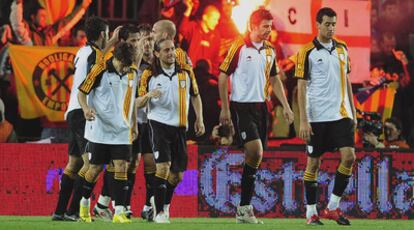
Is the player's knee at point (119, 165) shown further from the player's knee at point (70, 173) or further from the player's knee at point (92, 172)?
the player's knee at point (70, 173)

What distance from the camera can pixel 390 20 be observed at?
21.1 meters

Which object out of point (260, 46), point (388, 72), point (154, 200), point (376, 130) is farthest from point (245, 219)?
point (388, 72)

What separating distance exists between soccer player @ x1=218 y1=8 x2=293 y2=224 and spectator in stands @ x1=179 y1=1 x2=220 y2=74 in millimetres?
6180

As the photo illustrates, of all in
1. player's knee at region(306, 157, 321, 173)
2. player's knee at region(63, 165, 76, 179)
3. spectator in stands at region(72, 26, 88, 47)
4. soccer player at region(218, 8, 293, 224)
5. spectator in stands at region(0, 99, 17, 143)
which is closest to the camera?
player's knee at region(306, 157, 321, 173)

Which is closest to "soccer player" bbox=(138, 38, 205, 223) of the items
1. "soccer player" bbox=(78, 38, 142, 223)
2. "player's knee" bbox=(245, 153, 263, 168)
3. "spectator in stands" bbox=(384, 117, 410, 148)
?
"soccer player" bbox=(78, 38, 142, 223)

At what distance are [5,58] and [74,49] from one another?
3.56 ft

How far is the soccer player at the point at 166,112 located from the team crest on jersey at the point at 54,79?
558 centimetres

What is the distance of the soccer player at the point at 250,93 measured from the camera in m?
13.5

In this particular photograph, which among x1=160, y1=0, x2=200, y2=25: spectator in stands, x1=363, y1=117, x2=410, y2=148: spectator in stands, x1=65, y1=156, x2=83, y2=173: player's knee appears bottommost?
x1=363, y1=117, x2=410, y2=148: spectator in stands

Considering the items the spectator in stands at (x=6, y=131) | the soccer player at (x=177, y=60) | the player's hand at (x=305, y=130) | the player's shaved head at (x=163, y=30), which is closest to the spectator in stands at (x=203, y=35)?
the spectator in stands at (x=6, y=131)

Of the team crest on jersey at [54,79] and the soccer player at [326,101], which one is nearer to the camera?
the soccer player at [326,101]

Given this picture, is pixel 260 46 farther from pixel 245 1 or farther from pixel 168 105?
pixel 245 1

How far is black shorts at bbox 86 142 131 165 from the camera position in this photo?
12930 mm

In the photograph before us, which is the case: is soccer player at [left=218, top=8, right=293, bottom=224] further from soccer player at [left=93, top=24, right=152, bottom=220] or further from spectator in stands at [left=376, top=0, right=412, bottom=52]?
spectator in stands at [left=376, top=0, right=412, bottom=52]
